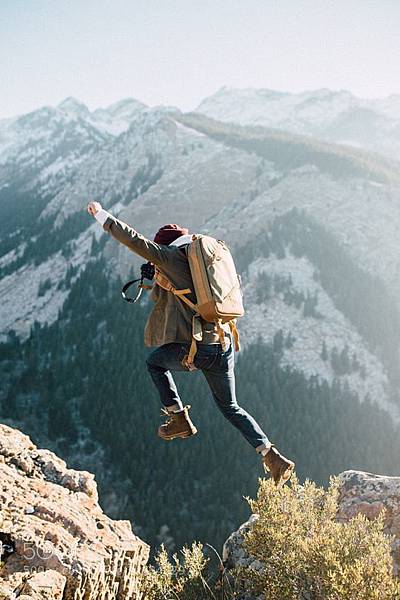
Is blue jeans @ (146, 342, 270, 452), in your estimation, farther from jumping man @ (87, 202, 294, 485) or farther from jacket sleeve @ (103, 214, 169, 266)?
jacket sleeve @ (103, 214, 169, 266)

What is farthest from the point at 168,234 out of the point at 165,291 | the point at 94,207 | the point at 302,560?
the point at 302,560

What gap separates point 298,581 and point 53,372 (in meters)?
117

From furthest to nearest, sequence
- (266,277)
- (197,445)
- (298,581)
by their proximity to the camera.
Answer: (266,277), (197,445), (298,581)

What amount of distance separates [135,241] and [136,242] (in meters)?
0.02

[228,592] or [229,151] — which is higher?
[229,151]

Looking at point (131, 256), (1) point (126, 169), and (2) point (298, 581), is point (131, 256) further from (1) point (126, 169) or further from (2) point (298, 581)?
(2) point (298, 581)

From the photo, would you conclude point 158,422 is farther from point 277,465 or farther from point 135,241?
point 135,241

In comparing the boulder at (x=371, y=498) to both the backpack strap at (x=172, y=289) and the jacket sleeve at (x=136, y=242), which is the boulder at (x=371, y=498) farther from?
the jacket sleeve at (x=136, y=242)

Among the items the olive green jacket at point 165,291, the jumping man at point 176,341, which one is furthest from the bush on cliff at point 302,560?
the olive green jacket at point 165,291

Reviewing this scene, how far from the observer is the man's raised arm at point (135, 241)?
241 inches

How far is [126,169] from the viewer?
653 ft

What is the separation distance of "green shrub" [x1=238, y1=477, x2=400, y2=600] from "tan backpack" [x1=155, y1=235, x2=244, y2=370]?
352 cm

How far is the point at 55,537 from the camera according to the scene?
747cm

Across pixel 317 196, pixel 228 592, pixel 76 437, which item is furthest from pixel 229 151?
pixel 228 592
